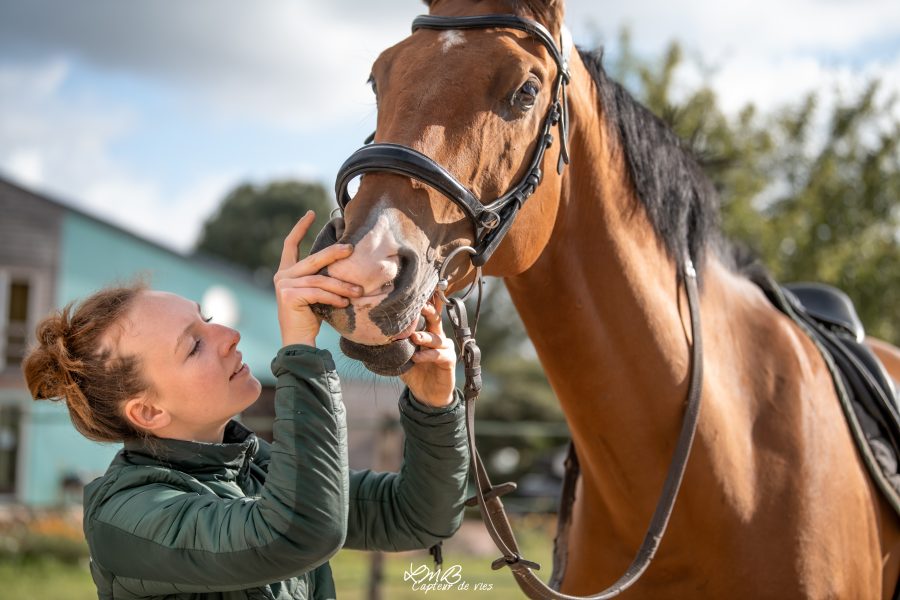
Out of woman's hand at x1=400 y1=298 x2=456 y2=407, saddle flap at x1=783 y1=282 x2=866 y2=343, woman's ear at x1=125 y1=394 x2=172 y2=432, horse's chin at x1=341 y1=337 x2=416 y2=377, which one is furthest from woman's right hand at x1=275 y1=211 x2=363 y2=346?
saddle flap at x1=783 y1=282 x2=866 y2=343

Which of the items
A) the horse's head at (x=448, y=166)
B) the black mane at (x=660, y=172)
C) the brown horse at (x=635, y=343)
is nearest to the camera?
the horse's head at (x=448, y=166)

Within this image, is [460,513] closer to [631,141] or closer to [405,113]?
[405,113]

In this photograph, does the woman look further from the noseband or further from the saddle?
the saddle

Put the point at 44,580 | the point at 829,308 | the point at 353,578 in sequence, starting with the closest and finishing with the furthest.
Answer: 1. the point at 829,308
2. the point at 44,580
3. the point at 353,578

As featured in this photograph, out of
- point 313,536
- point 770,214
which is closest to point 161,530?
point 313,536

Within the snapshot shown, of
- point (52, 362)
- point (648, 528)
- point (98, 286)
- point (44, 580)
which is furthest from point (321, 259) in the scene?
point (98, 286)

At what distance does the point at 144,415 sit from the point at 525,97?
1145mm

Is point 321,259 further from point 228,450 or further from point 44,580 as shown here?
point 44,580

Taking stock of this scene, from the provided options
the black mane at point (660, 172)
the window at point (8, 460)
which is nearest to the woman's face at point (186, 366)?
the black mane at point (660, 172)

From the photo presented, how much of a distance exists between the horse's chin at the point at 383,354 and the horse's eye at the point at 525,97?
0.67 m

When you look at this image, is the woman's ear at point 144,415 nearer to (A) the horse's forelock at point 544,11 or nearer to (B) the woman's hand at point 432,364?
(B) the woman's hand at point 432,364

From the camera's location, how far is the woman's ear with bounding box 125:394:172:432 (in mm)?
1687

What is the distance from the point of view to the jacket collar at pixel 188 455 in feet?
5.53

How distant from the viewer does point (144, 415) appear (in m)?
1.70
